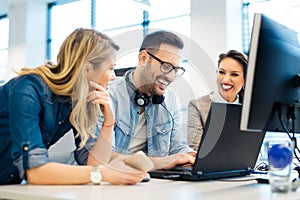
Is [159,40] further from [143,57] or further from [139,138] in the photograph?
[139,138]

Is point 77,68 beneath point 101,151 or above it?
above

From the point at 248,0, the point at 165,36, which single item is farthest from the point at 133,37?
the point at 248,0

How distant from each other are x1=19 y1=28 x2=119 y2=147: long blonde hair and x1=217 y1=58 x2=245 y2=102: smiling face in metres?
0.95

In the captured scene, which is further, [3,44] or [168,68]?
[3,44]

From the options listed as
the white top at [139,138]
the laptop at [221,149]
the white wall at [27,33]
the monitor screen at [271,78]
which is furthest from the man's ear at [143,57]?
the white wall at [27,33]

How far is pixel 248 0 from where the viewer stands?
4.72 meters

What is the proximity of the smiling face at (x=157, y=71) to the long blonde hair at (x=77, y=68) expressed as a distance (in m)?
0.35

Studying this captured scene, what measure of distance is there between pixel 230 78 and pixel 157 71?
0.61 m

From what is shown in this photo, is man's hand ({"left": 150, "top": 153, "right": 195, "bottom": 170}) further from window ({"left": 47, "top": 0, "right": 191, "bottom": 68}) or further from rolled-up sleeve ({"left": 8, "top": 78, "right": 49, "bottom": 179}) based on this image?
window ({"left": 47, "top": 0, "right": 191, "bottom": 68})

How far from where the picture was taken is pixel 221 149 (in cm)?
121

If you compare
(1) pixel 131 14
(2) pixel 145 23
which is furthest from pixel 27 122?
(2) pixel 145 23

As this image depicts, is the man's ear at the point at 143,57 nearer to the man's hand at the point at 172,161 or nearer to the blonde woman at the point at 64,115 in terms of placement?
the blonde woman at the point at 64,115

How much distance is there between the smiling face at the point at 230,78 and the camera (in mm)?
2066

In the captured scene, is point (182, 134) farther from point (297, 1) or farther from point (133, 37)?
point (297, 1)
